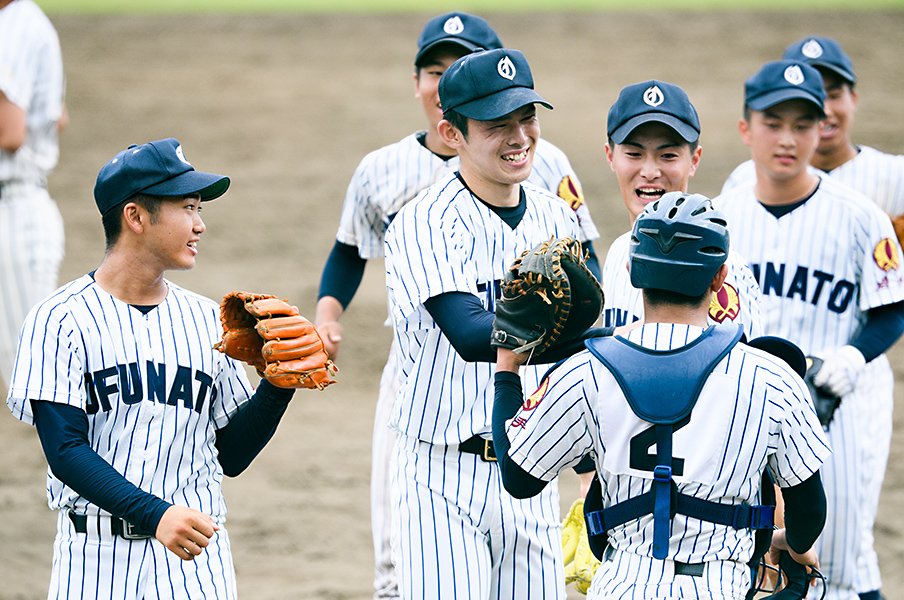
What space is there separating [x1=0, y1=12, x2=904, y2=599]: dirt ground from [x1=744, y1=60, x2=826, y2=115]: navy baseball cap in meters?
2.31

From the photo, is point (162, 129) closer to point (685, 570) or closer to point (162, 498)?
point (162, 498)

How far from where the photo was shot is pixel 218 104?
14.7 m

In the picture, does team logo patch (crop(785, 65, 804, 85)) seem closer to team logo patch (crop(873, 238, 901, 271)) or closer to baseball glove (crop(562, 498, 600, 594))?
team logo patch (crop(873, 238, 901, 271))

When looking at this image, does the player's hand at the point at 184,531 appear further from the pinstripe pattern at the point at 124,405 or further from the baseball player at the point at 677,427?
the baseball player at the point at 677,427

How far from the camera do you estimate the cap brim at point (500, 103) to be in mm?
3785

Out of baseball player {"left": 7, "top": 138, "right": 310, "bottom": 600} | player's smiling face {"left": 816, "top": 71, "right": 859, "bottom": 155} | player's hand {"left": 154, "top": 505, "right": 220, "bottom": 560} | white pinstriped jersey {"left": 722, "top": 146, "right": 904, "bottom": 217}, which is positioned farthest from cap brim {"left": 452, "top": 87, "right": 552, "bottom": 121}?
player's smiling face {"left": 816, "top": 71, "right": 859, "bottom": 155}

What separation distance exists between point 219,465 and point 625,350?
140 centimetres

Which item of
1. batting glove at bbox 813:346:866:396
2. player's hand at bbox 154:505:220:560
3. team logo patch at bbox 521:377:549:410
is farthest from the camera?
batting glove at bbox 813:346:866:396

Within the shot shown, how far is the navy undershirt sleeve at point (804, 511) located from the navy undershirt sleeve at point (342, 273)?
241 centimetres

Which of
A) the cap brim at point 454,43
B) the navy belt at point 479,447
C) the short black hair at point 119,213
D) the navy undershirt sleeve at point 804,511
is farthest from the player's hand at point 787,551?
the cap brim at point 454,43

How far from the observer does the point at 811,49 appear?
227 inches

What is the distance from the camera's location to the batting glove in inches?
180

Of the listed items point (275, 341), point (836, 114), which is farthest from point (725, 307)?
point (836, 114)

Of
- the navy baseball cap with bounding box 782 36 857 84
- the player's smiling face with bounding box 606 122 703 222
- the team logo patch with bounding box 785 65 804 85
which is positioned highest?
the navy baseball cap with bounding box 782 36 857 84
